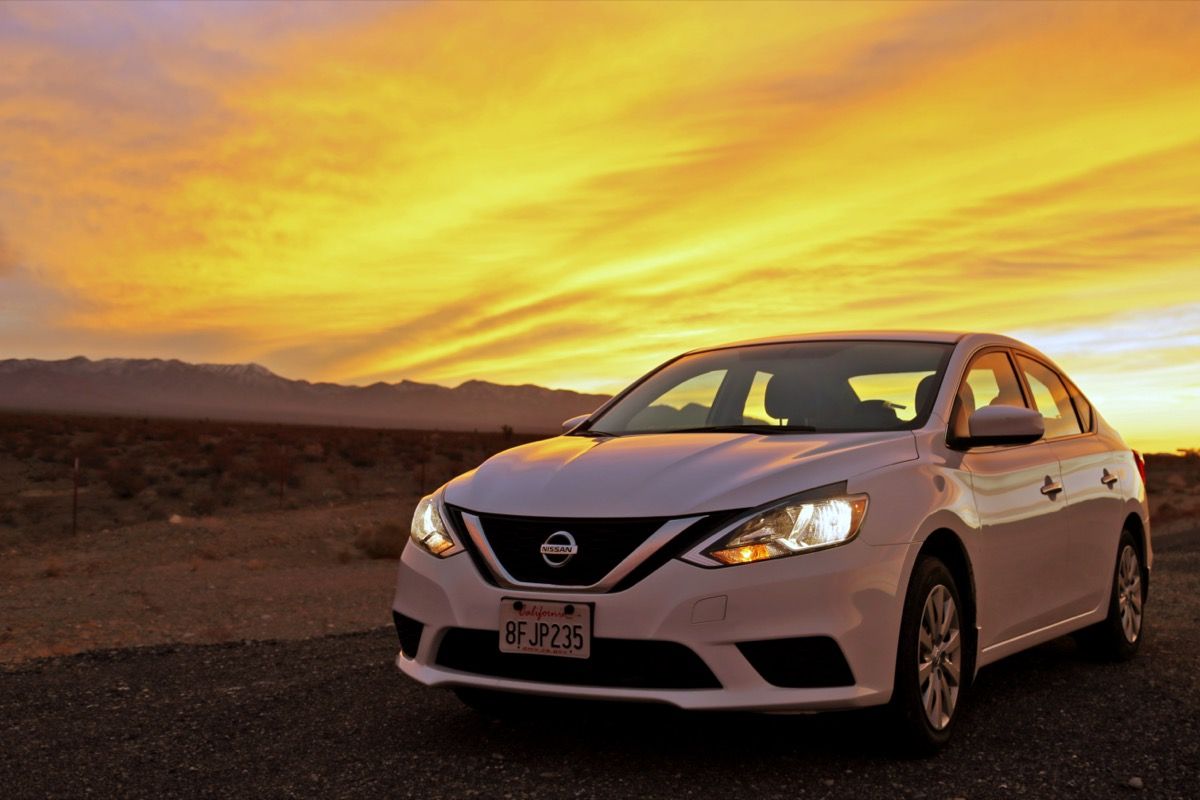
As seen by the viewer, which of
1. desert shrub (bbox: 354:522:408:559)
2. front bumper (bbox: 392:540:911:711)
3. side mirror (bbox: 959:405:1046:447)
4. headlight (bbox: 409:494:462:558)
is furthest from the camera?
desert shrub (bbox: 354:522:408:559)

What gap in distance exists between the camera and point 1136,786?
448 centimetres

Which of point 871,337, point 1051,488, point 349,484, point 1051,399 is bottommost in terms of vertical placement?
point 349,484

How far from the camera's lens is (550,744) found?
511cm

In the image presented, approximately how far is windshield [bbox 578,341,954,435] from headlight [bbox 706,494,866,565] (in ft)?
2.70

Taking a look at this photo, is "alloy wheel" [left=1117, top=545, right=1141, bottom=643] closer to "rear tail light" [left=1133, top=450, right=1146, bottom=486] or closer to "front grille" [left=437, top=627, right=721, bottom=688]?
"rear tail light" [left=1133, top=450, right=1146, bottom=486]

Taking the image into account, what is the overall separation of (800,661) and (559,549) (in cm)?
97

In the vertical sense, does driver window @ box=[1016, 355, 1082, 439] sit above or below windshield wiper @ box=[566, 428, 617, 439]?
above

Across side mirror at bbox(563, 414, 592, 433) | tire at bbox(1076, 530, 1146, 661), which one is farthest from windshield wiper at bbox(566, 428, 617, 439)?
tire at bbox(1076, 530, 1146, 661)

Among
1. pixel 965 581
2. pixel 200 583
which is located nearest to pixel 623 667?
pixel 965 581

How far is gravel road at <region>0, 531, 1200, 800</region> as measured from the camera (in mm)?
4504

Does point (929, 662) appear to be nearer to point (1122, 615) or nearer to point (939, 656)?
point (939, 656)

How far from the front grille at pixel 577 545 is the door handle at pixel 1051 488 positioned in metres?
2.55

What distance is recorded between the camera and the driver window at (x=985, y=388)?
5543 millimetres

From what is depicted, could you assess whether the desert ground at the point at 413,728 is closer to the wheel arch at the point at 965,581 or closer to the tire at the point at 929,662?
the tire at the point at 929,662
